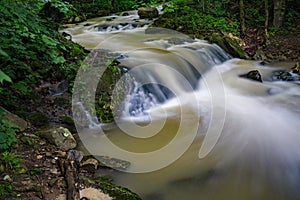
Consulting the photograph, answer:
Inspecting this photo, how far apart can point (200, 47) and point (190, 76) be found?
1975 mm

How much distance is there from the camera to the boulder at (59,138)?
12.6 feet

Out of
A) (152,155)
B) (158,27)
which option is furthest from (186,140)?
(158,27)

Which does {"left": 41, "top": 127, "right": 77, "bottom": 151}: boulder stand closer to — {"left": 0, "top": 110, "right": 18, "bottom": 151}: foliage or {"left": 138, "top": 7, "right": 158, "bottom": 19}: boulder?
{"left": 0, "top": 110, "right": 18, "bottom": 151}: foliage

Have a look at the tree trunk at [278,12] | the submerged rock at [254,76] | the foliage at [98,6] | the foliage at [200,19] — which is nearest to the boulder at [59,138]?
the submerged rock at [254,76]

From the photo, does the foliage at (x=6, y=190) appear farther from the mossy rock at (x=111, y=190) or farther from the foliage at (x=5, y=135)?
the mossy rock at (x=111, y=190)

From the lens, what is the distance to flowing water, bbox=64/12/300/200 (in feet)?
12.4

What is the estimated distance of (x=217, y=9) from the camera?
12.5 meters

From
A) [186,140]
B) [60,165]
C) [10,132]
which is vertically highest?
[10,132]

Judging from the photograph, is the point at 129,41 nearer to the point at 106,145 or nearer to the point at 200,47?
the point at 200,47

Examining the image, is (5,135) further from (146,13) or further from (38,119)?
(146,13)

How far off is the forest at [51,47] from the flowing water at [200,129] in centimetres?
68

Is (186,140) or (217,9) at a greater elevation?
(217,9)

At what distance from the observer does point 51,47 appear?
4.23 m

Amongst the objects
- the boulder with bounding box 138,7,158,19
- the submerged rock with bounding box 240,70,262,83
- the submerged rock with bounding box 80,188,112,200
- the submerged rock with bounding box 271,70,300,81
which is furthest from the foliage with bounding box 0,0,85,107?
the boulder with bounding box 138,7,158,19
